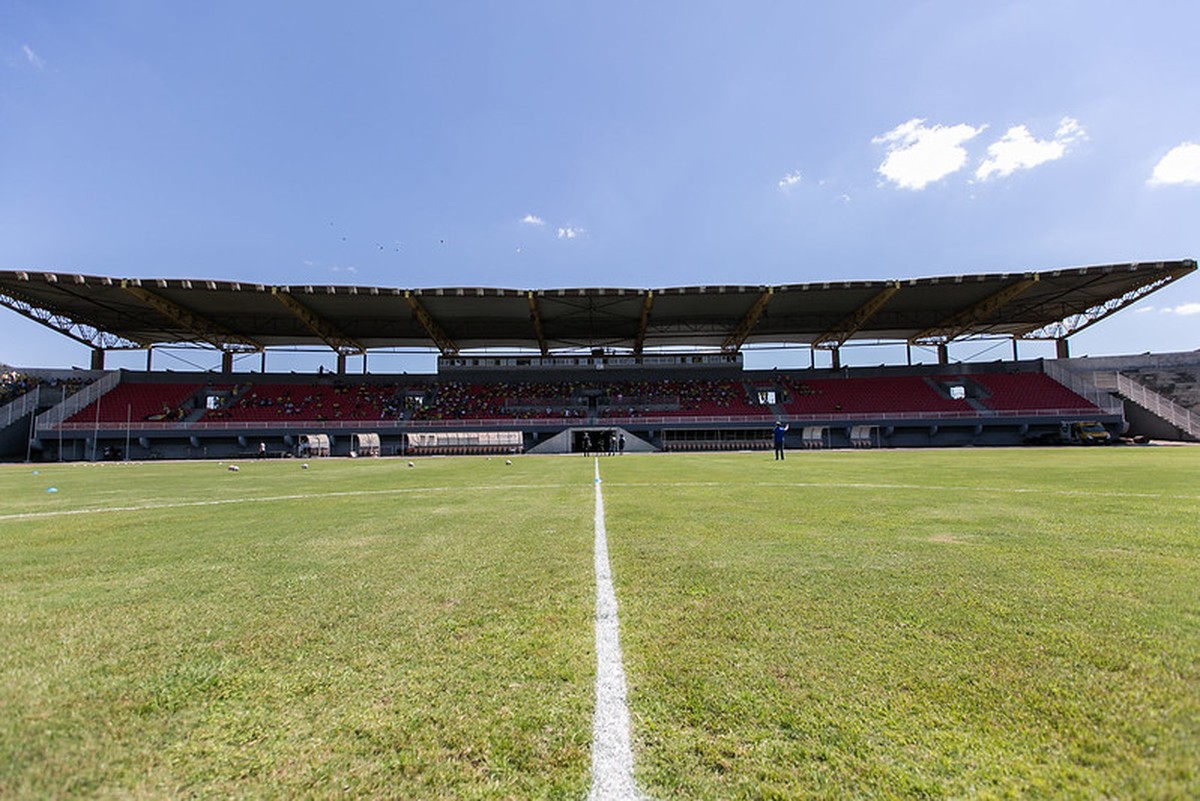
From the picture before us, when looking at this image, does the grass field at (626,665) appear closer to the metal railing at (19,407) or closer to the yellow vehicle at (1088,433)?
the yellow vehicle at (1088,433)

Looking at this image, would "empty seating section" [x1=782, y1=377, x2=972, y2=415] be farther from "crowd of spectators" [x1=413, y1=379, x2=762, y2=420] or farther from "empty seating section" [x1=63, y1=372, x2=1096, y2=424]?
"crowd of spectators" [x1=413, y1=379, x2=762, y2=420]

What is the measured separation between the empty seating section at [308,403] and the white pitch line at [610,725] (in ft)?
143

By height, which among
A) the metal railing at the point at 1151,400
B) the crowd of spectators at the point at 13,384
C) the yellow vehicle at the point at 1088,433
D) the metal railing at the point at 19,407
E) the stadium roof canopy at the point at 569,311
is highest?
the stadium roof canopy at the point at 569,311

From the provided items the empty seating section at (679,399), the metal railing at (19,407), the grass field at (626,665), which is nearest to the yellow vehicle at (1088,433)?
the empty seating section at (679,399)

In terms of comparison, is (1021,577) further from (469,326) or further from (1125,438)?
(1125,438)

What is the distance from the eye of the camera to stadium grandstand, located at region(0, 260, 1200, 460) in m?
35.4

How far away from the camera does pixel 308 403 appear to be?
44.0 metres

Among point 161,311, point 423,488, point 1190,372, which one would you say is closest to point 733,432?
point 423,488

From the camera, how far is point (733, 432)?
40.0 m

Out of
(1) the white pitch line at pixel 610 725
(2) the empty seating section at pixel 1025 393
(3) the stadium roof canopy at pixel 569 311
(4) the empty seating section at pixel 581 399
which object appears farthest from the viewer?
(4) the empty seating section at pixel 581 399

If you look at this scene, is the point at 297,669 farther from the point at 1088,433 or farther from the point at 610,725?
the point at 1088,433

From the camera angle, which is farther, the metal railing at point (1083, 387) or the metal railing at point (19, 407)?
the metal railing at point (1083, 387)

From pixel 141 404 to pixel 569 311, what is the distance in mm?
34024

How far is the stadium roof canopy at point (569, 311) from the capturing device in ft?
110
